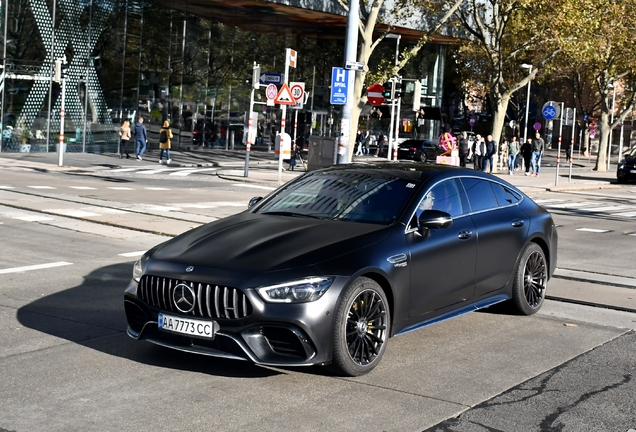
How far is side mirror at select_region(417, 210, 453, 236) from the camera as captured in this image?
273 inches

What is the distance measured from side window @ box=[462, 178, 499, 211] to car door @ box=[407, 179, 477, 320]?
0.13 metres

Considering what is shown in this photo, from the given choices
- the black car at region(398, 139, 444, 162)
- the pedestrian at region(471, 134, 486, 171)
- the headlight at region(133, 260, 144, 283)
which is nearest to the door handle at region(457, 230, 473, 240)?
the headlight at region(133, 260, 144, 283)

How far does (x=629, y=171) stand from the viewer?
4003cm

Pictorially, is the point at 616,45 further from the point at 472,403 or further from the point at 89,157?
the point at 472,403

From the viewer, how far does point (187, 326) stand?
19.6 ft

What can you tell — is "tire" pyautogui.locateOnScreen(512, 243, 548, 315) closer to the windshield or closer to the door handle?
the door handle

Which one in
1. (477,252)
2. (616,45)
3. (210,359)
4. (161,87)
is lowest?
(210,359)

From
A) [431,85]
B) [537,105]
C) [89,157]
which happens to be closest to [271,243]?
[89,157]

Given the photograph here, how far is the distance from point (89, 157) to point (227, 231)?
3184 cm

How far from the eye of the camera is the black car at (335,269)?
5.88m

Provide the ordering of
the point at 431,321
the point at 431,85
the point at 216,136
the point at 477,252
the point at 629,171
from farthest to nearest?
the point at 431,85 < the point at 216,136 < the point at 629,171 < the point at 477,252 < the point at 431,321

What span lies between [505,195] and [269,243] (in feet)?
9.99

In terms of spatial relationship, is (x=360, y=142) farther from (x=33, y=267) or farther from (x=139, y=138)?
(x=33, y=267)

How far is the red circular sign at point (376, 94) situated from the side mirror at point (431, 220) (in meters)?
23.1
